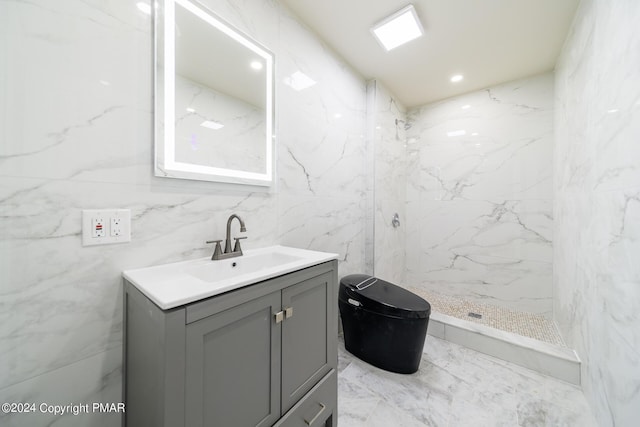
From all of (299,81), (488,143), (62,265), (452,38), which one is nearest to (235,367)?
(62,265)

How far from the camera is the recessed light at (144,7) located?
2.89 ft

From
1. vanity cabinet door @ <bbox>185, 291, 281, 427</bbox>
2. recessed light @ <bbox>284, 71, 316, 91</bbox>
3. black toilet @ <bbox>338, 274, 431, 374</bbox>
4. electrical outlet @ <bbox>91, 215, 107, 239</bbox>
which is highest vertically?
recessed light @ <bbox>284, 71, 316, 91</bbox>

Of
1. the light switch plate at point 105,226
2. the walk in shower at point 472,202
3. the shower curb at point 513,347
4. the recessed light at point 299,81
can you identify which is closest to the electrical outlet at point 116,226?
the light switch plate at point 105,226

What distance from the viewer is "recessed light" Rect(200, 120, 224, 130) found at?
109 cm

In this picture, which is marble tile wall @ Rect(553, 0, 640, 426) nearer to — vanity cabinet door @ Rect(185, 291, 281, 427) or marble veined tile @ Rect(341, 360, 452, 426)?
marble veined tile @ Rect(341, 360, 452, 426)

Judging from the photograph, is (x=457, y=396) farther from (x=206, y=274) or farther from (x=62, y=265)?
(x=62, y=265)

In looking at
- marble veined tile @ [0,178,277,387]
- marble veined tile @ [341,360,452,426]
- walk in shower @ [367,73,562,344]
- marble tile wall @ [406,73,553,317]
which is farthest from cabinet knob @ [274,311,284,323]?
marble tile wall @ [406,73,553,317]

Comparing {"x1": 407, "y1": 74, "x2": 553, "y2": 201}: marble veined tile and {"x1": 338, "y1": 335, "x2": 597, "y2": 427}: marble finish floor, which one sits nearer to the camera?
{"x1": 338, "y1": 335, "x2": 597, "y2": 427}: marble finish floor

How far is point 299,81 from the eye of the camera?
1561 mm

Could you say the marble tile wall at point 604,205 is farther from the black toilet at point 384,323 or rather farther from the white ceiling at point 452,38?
the black toilet at point 384,323

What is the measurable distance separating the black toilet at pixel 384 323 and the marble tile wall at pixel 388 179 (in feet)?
2.05

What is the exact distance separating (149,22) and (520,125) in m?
3.00

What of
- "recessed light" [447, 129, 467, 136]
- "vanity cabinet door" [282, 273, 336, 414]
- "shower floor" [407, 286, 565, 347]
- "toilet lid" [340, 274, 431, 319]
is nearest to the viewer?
"vanity cabinet door" [282, 273, 336, 414]

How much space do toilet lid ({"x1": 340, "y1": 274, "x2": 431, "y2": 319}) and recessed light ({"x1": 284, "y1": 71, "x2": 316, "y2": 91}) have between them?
4.78 ft
